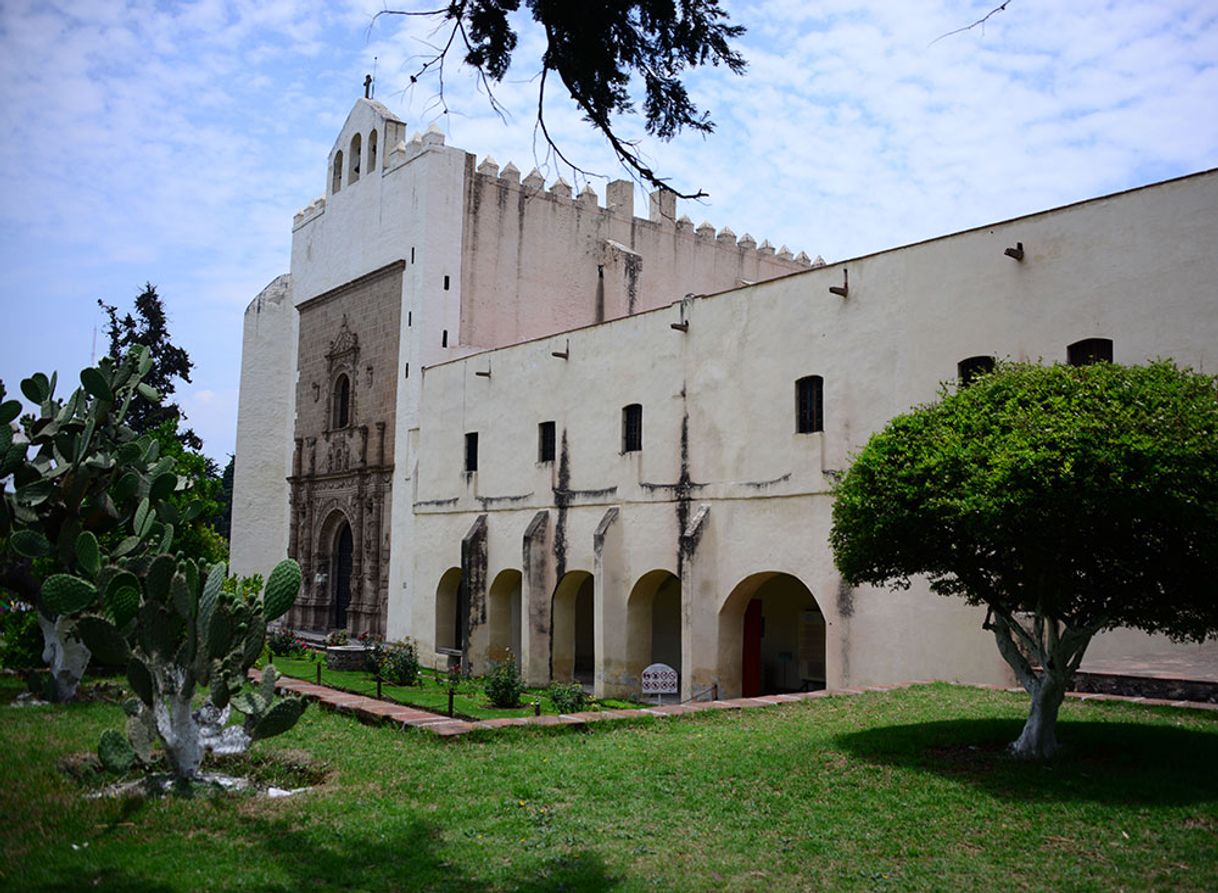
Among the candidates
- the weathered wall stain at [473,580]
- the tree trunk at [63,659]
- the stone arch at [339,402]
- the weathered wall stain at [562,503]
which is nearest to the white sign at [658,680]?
the weathered wall stain at [562,503]

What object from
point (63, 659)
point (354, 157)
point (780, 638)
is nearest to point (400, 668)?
point (780, 638)

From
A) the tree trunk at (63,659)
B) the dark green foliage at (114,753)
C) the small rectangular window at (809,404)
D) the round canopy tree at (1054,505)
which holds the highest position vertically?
the small rectangular window at (809,404)

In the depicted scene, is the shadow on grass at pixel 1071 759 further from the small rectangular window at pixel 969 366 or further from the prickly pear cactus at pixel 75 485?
the prickly pear cactus at pixel 75 485

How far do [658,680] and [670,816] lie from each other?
986cm

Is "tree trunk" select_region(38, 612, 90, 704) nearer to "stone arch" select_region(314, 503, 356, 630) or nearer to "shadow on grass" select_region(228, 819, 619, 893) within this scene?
"shadow on grass" select_region(228, 819, 619, 893)

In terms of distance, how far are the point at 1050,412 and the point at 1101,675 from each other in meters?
4.87

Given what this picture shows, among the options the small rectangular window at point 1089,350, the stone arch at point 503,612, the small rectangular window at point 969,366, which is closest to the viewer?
the small rectangular window at point 1089,350

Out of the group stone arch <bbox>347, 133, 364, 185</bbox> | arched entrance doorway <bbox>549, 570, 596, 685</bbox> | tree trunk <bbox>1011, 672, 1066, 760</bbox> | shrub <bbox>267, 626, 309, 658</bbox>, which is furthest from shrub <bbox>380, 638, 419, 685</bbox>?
stone arch <bbox>347, 133, 364, 185</bbox>

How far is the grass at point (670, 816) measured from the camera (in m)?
5.92

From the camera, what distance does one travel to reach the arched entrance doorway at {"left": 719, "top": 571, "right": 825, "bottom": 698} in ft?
60.5

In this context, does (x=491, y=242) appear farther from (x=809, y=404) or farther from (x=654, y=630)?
(x=809, y=404)

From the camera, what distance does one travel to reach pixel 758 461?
16562 millimetres

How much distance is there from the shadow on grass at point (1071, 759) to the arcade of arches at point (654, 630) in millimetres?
6824

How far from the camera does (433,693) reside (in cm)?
1752
